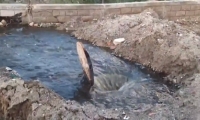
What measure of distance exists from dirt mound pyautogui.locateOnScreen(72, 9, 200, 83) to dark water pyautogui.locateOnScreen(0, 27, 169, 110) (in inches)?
13.7

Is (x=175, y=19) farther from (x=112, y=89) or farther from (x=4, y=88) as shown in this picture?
(x=4, y=88)

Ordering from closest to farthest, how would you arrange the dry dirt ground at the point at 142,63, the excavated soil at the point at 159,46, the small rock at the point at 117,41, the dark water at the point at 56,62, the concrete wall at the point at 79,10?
1. the dry dirt ground at the point at 142,63
2. the excavated soil at the point at 159,46
3. the dark water at the point at 56,62
4. the small rock at the point at 117,41
5. the concrete wall at the point at 79,10

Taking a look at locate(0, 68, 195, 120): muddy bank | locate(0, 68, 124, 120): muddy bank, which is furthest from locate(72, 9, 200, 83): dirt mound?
locate(0, 68, 124, 120): muddy bank

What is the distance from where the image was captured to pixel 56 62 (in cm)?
840

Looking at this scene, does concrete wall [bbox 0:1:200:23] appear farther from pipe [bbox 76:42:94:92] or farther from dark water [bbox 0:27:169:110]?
pipe [bbox 76:42:94:92]

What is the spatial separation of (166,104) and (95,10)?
5.30m

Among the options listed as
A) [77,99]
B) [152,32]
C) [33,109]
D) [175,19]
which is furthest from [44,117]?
[175,19]

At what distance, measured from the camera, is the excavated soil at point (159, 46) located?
684 centimetres

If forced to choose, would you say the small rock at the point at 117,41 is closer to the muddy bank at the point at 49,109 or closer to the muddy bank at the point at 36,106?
the muddy bank at the point at 49,109

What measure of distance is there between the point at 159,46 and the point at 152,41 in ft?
0.86

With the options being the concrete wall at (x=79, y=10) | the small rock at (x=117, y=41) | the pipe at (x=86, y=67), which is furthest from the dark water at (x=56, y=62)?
the concrete wall at (x=79, y=10)

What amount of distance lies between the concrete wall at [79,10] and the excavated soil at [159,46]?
1.40ft

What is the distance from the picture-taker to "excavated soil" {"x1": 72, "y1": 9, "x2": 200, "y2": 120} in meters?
6.84

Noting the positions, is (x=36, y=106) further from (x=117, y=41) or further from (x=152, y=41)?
(x=117, y=41)
